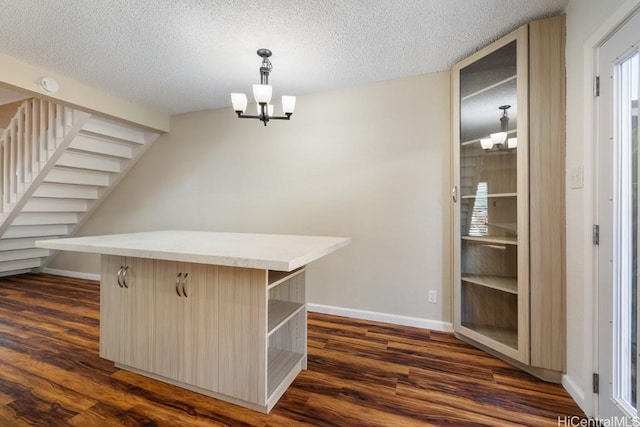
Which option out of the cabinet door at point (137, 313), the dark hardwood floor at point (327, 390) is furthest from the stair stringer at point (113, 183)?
the cabinet door at point (137, 313)

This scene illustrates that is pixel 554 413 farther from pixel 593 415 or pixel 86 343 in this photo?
pixel 86 343

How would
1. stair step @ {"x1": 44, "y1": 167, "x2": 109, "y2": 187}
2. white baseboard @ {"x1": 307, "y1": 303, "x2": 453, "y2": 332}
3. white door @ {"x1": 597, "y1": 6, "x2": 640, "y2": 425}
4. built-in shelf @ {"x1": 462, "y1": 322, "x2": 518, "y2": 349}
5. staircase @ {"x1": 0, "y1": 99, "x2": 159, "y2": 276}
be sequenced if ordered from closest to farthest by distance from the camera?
white door @ {"x1": 597, "y1": 6, "x2": 640, "y2": 425}
built-in shelf @ {"x1": 462, "y1": 322, "x2": 518, "y2": 349}
white baseboard @ {"x1": 307, "y1": 303, "x2": 453, "y2": 332}
staircase @ {"x1": 0, "y1": 99, "x2": 159, "y2": 276}
stair step @ {"x1": 44, "y1": 167, "x2": 109, "y2": 187}

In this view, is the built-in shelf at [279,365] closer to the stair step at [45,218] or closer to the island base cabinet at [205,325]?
the island base cabinet at [205,325]

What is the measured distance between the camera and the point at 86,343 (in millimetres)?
2266

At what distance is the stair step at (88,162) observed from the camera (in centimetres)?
334

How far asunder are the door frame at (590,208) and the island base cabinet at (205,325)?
63.9 inches

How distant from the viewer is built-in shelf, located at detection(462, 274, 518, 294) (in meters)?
2.00

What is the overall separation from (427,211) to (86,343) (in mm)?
3147

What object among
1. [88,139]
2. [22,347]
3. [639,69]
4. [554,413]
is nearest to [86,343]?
[22,347]

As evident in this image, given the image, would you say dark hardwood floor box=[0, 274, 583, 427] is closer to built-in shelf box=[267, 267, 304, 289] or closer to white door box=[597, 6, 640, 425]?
white door box=[597, 6, 640, 425]

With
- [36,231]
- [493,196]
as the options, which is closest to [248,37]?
[493,196]

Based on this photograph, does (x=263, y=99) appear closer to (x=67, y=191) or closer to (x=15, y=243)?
(x=67, y=191)

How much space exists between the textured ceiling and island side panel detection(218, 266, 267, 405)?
1695 millimetres

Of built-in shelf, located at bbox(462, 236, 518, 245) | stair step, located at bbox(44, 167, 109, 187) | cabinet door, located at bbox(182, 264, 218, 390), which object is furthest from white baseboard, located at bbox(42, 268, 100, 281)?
built-in shelf, located at bbox(462, 236, 518, 245)
